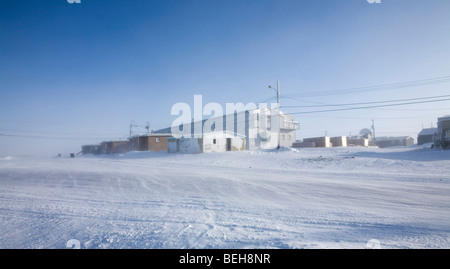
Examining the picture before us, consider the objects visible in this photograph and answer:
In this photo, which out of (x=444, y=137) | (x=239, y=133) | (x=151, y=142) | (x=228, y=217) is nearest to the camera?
(x=228, y=217)

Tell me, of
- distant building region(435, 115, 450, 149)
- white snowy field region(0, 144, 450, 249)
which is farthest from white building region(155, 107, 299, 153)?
white snowy field region(0, 144, 450, 249)

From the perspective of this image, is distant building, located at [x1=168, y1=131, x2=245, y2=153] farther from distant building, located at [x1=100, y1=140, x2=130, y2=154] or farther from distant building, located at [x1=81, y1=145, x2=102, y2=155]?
distant building, located at [x1=81, y1=145, x2=102, y2=155]

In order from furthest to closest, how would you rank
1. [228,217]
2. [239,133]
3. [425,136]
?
[425,136] → [239,133] → [228,217]

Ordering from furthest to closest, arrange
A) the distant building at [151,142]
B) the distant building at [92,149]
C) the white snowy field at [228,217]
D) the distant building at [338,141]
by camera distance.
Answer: the distant building at [92,149] → the distant building at [151,142] → the distant building at [338,141] → the white snowy field at [228,217]

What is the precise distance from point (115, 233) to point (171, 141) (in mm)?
31710

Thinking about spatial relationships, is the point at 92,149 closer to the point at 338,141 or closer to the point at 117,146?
the point at 117,146

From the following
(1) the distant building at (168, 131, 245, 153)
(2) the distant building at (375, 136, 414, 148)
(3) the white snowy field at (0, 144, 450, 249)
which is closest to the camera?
(3) the white snowy field at (0, 144, 450, 249)

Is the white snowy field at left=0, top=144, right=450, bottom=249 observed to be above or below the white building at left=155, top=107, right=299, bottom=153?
below

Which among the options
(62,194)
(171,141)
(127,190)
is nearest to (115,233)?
(127,190)

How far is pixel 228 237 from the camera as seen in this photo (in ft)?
11.4

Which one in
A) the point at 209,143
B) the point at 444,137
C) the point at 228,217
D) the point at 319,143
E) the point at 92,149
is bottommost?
the point at 92,149


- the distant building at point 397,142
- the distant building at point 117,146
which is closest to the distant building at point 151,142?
the distant building at point 117,146

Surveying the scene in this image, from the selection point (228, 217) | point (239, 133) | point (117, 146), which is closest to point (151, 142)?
point (117, 146)

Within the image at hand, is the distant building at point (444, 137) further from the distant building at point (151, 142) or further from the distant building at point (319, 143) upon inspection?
the distant building at point (151, 142)
